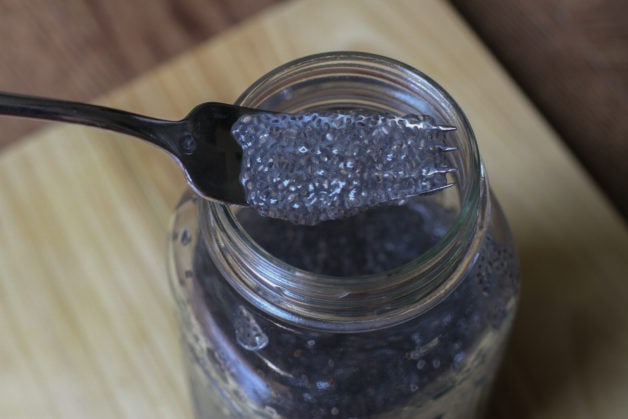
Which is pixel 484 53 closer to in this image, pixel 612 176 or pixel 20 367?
pixel 612 176

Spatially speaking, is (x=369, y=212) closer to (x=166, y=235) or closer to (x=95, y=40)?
(x=166, y=235)

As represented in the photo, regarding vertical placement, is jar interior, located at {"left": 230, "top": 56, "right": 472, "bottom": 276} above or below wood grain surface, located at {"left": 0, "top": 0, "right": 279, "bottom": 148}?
below

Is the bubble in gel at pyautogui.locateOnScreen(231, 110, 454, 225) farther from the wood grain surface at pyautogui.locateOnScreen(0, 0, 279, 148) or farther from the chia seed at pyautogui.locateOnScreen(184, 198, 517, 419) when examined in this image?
the wood grain surface at pyautogui.locateOnScreen(0, 0, 279, 148)

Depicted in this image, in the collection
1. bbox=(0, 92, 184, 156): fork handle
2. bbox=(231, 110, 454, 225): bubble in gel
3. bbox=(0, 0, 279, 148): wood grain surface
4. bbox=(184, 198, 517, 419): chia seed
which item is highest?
bbox=(0, 0, 279, 148): wood grain surface

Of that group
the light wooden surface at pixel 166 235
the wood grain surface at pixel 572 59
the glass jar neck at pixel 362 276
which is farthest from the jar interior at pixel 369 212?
the wood grain surface at pixel 572 59

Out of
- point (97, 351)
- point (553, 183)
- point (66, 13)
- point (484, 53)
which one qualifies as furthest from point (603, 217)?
point (66, 13)

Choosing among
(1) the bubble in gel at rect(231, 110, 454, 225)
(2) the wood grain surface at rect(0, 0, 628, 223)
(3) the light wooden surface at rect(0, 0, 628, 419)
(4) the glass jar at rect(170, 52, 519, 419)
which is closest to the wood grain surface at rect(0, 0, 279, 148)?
(2) the wood grain surface at rect(0, 0, 628, 223)

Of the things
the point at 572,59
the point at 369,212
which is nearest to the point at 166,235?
the point at 369,212
